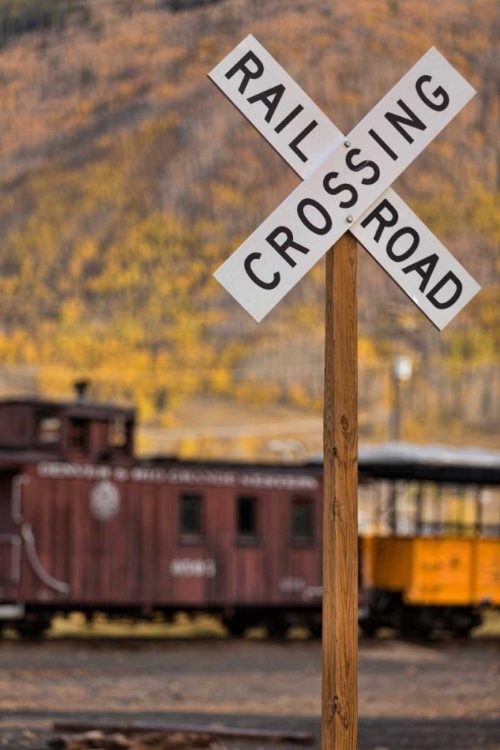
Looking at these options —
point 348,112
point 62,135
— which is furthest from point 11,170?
point 348,112

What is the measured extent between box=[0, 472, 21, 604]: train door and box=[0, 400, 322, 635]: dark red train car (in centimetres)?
2

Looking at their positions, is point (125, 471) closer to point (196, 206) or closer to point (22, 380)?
point (22, 380)

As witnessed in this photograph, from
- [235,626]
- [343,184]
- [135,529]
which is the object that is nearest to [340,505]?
[343,184]

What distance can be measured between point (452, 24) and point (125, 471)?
117047mm

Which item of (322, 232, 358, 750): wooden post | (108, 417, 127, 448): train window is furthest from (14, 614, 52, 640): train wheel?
(322, 232, 358, 750): wooden post

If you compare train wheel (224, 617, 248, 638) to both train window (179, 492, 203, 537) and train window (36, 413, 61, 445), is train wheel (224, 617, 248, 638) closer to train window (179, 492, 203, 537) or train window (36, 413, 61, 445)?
train window (179, 492, 203, 537)

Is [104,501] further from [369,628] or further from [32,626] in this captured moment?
[369,628]

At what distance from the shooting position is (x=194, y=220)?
562 feet

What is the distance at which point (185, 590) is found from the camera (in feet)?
92.0

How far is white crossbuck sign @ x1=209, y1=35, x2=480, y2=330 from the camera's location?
5.91 m

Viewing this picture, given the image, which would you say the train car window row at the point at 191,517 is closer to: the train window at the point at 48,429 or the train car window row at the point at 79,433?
the train car window row at the point at 79,433

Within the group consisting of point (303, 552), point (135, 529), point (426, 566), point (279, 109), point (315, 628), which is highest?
point (279, 109)

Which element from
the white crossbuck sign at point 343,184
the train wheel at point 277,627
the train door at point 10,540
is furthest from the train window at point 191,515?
the white crossbuck sign at point 343,184

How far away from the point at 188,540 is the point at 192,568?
0.53m
